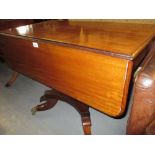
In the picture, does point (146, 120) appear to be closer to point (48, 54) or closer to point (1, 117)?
point (48, 54)

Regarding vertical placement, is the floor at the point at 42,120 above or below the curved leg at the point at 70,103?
below

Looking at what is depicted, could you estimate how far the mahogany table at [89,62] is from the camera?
78 cm

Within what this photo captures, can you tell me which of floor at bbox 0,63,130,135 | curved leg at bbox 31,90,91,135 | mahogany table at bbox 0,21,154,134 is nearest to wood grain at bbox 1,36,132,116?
mahogany table at bbox 0,21,154,134

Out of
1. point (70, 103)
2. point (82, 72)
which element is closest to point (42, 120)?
point (70, 103)

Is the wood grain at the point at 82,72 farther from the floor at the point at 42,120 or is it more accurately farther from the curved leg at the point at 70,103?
the floor at the point at 42,120

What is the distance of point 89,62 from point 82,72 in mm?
86

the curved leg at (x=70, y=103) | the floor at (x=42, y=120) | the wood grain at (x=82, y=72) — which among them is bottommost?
the floor at (x=42, y=120)

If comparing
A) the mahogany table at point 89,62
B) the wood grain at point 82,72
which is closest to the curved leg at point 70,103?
the mahogany table at point 89,62

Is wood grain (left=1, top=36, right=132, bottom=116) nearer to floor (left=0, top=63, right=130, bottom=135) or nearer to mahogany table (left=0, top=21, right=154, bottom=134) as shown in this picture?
mahogany table (left=0, top=21, right=154, bottom=134)

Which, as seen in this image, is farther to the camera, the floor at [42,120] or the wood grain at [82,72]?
the floor at [42,120]

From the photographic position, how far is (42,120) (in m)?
1.48

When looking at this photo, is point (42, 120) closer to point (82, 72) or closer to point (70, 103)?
point (70, 103)

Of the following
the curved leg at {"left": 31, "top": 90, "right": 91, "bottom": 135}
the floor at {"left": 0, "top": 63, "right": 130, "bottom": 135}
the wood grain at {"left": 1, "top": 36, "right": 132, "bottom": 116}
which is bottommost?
the floor at {"left": 0, "top": 63, "right": 130, "bottom": 135}

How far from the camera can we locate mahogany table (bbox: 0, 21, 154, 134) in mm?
779
